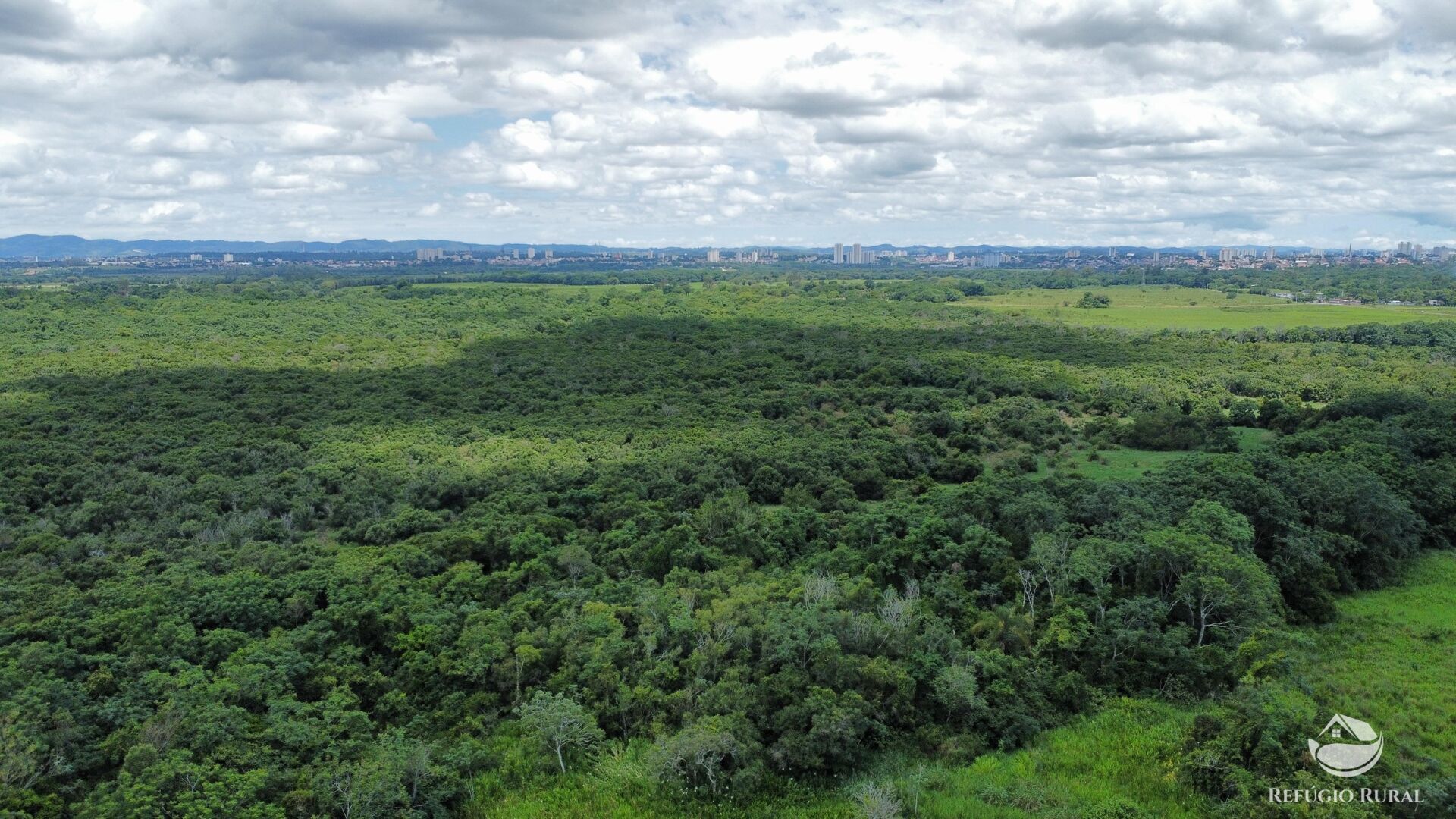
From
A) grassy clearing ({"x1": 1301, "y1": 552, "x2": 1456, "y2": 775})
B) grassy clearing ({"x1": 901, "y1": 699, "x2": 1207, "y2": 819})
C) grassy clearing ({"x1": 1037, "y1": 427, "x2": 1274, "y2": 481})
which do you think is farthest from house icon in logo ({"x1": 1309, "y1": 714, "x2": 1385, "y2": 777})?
grassy clearing ({"x1": 1037, "y1": 427, "x2": 1274, "y2": 481})

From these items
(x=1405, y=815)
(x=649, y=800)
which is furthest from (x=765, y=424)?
(x=1405, y=815)

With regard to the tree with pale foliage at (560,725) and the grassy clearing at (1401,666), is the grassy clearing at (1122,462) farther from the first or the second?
the tree with pale foliage at (560,725)

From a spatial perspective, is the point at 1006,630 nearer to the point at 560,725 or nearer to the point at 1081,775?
the point at 1081,775

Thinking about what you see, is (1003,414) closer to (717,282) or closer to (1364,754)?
(1364,754)

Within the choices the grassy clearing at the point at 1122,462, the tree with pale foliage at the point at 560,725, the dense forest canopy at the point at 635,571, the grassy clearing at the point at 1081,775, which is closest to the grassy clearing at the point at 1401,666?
the dense forest canopy at the point at 635,571

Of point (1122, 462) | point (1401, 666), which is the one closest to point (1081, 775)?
point (1401, 666)

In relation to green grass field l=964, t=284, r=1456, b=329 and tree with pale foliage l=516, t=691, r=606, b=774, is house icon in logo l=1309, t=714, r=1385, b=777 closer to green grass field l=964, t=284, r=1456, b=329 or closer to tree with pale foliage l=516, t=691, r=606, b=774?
tree with pale foliage l=516, t=691, r=606, b=774
